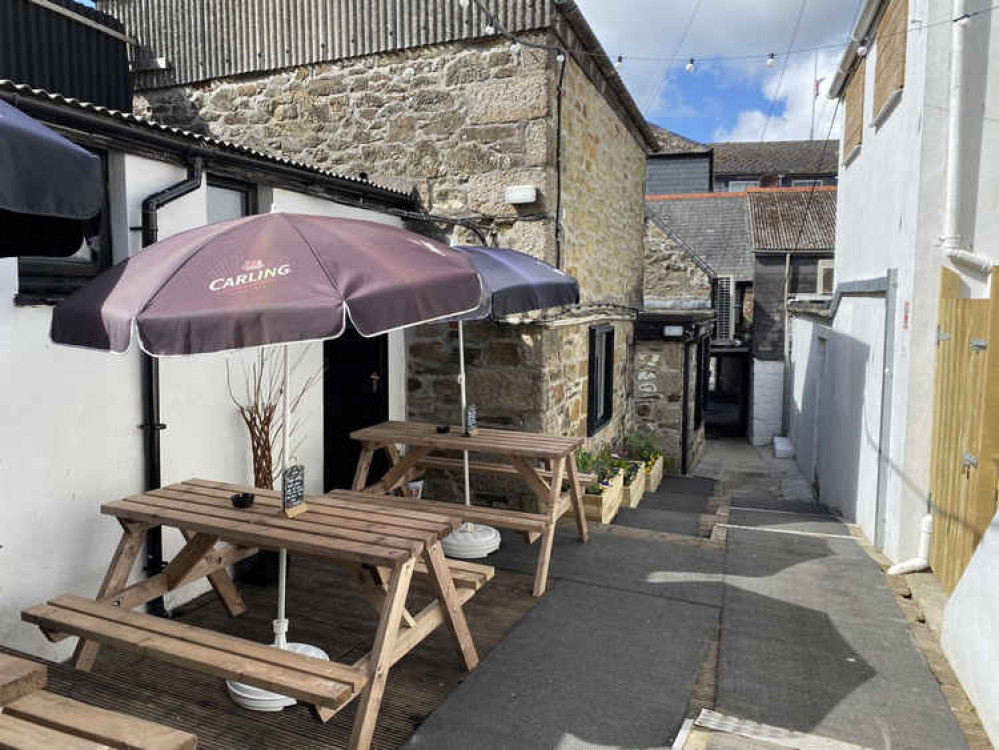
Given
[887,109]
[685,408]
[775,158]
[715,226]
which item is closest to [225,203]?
[887,109]

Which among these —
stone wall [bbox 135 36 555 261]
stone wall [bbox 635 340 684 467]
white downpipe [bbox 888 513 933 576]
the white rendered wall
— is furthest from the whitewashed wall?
the white rendered wall

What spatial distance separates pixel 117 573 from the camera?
139 inches

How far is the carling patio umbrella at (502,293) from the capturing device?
177 inches

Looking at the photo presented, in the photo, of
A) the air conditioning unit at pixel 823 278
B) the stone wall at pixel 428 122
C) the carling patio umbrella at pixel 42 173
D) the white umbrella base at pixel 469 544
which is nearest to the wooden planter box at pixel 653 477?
the stone wall at pixel 428 122

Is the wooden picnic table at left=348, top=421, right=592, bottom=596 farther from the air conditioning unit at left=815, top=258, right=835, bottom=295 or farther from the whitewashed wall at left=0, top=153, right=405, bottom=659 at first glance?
the air conditioning unit at left=815, top=258, right=835, bottom=295

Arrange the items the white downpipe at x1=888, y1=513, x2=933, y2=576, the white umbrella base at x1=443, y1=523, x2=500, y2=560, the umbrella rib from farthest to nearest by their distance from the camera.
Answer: the white umbrella base at x1=443, y1=523, x2=500, y2=560 → the white downpipe at x1=888, y1=513, x2=933, y2=576 → the umbrella rib

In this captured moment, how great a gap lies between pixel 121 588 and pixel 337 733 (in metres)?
1.31

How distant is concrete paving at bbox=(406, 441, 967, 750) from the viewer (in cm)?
317

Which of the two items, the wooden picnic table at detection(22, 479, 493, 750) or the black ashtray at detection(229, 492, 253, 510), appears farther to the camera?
the black ashtray at detection(229, 492, 253, 510)

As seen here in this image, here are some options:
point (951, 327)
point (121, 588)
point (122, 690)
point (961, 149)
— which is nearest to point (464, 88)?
point (961, 149)

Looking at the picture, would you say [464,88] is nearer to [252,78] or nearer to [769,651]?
[252,78]

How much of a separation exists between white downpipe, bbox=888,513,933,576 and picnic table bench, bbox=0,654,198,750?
475 centimetres

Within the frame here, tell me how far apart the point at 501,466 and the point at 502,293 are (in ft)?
5.56

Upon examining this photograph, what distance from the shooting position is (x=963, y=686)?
3525mm
